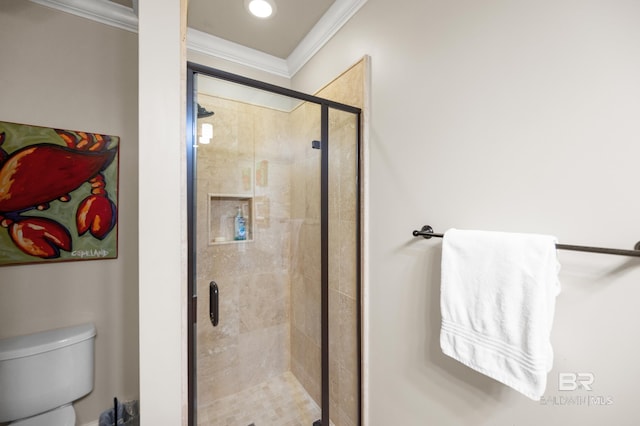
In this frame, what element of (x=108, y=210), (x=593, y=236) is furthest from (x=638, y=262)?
(x=108, y=210)

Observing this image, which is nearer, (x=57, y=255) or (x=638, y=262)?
(x=638, y=262)

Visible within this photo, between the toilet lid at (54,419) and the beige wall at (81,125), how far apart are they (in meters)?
0.14

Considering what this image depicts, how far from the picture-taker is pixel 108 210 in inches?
59.1

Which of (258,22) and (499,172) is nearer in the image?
(499,172)

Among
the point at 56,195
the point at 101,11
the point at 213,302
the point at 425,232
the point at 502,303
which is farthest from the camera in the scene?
the point at 101,11

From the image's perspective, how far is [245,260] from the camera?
4.66 feet

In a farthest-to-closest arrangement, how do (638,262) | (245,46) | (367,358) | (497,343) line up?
1. (245,46)
2. (367,358)
3. (497,343)
4. (638,262)

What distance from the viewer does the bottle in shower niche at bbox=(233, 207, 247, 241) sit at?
1.35 m

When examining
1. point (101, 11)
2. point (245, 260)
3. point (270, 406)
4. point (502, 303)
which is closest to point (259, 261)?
point (245, 260)

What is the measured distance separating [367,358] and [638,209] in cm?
118

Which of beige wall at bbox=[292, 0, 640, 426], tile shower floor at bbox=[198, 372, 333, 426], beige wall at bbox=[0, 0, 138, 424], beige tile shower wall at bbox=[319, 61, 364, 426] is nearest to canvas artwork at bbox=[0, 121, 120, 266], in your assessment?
beige wall at bbox=[0, 0, 138, 424]

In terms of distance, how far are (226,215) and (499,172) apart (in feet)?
3.84

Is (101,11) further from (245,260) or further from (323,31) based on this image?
(245,260)

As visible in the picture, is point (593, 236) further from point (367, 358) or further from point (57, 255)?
point (57, 255)
